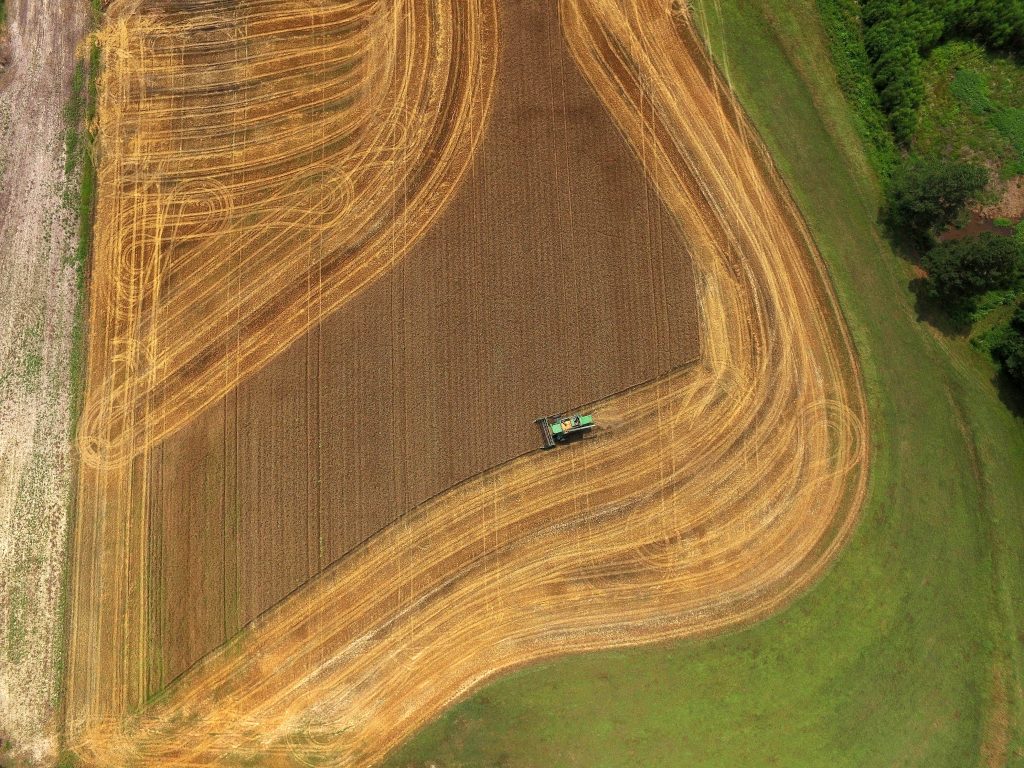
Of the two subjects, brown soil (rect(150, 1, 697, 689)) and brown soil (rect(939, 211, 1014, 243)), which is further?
brown soil (rect(939, 211, 1014, 243))

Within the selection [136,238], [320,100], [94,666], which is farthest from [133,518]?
[320,100]

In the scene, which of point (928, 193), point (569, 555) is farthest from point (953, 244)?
point (569, 555)

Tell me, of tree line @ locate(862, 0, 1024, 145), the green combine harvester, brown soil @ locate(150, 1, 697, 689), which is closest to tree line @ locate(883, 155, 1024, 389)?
tree line @ locate(862, 0, 1024, 145)

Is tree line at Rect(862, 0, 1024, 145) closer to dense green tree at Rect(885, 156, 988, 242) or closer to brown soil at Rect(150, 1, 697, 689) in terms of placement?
dense green tree at Rect(885, 156, 988, 242)

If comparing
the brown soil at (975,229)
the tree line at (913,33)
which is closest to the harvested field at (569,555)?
the brown soil at (975,229)

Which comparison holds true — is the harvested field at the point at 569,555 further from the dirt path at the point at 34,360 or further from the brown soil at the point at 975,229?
the brown soil at the point at 975,229

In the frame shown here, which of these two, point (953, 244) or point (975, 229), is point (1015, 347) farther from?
point (975, 229)

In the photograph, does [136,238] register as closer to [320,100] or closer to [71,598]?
[320,100]
